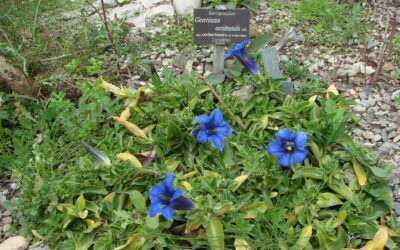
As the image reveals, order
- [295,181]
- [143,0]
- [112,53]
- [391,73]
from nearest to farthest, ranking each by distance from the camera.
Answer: [295,181] → [391,73] → [112,53] → [143,0]

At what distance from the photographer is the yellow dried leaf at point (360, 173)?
216 centimetres

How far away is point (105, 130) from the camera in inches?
99.3

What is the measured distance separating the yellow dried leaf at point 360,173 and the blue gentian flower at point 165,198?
0.98 m

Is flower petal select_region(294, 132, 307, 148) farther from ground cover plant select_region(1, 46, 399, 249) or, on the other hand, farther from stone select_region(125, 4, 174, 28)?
stone select_region(125, 4, 174, 28)

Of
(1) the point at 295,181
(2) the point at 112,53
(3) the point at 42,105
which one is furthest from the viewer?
(2) the point at 112,53

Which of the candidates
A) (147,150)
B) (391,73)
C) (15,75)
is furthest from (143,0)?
(391,73)

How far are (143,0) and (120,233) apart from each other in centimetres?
255

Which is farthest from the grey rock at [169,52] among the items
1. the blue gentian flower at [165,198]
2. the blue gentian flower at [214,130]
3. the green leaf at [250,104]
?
the blue gentian flower at [165,198]

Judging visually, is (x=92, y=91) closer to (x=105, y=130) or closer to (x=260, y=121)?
(x=105, y=130)

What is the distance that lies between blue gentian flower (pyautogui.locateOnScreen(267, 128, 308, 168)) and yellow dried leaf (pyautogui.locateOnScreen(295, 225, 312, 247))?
31cm

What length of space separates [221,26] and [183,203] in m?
1.32

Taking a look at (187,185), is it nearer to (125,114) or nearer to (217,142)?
(217,142)

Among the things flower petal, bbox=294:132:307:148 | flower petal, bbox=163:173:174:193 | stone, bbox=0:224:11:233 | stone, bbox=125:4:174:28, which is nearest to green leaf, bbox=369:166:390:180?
flower petal, bbox=294:132:307:148

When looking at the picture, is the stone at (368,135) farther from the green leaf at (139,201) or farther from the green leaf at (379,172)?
the green leaf at (139,201)
